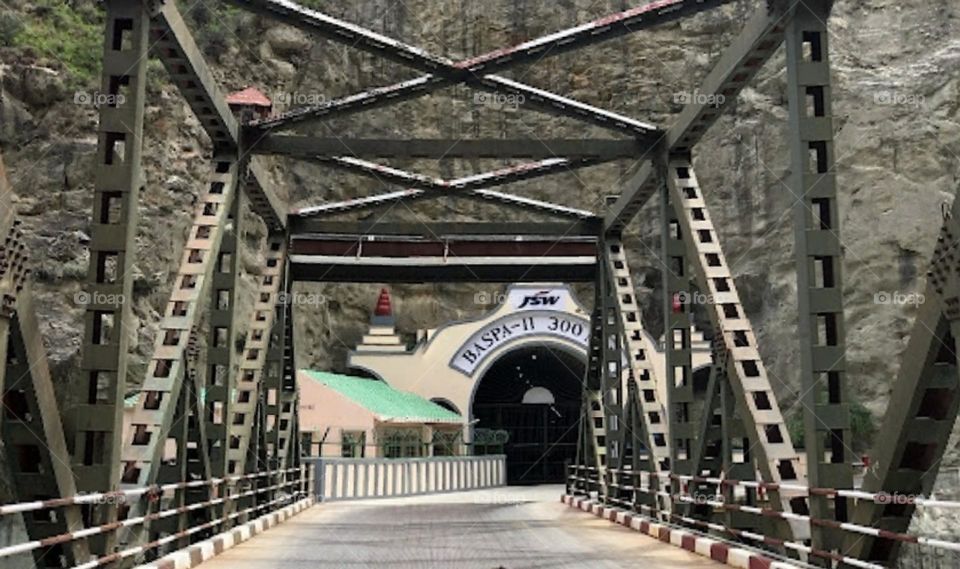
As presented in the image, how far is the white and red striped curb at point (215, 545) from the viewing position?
10062mm

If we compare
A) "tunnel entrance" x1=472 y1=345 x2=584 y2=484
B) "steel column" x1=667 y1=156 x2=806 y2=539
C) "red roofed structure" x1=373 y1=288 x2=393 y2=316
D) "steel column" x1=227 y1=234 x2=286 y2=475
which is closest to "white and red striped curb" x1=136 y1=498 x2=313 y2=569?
"steel column" x1=227 y1=234 x2=286 y2=475

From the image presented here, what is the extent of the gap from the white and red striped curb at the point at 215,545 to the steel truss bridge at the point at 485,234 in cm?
22

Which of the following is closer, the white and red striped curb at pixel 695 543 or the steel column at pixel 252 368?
the white and red striped curb at pixel 695 543

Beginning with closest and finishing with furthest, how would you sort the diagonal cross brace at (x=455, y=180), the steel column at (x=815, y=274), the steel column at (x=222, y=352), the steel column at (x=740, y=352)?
1. the steel column at (x=815, y=274)
2. the steel column at (x=740, y=352)
3. the steel column at (x=222, y=352)
4. the diagonal cross brace at (x=455, y=180)

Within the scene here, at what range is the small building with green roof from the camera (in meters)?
33.5

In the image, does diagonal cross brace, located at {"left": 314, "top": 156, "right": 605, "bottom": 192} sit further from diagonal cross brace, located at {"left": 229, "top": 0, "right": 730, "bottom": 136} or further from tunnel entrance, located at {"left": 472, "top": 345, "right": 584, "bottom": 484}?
tunnel entrance, located at {"left": 472, "top": 345, "right": 584, "bottom": 484}

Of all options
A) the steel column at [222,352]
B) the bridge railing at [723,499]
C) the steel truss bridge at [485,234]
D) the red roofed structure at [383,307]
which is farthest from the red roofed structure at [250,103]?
the red roofed structure at [383,307]

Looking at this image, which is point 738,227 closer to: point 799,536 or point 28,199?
point 28,199

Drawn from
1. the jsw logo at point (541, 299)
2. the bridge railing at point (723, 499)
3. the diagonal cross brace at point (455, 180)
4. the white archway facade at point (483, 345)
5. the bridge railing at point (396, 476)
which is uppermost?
the jsw logo at point (541, 299)

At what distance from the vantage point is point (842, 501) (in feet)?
29.0

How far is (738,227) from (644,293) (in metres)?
5.75

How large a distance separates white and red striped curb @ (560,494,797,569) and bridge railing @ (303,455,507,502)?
34.6 ft

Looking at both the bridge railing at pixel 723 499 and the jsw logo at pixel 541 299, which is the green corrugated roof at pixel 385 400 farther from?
the bridge railing at pixel 723 499

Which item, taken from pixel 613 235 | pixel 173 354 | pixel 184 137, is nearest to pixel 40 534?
pixel 173 354
